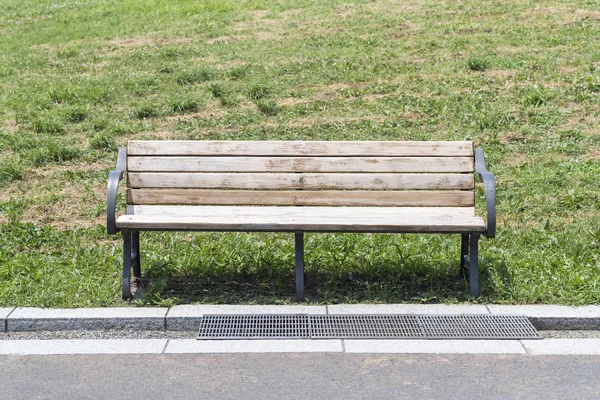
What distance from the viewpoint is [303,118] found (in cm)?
1057

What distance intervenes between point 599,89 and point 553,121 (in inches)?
55.3

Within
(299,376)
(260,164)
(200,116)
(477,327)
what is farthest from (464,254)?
(200,116)

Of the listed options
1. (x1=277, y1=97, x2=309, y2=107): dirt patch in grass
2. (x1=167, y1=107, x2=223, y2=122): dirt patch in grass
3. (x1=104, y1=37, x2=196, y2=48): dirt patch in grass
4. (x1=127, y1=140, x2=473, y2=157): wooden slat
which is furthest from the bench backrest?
(x1=104, y1=37, x2=196, y2=48): dirt patch in grass

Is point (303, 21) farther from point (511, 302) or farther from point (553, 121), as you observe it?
point (511, 302)

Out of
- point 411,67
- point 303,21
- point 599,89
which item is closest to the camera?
point 599,89

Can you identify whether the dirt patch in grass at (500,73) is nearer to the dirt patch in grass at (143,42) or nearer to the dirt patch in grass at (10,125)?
the dirt patch in grass at (143,42)

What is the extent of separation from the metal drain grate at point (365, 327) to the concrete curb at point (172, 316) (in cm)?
7

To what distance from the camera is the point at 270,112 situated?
1078cm

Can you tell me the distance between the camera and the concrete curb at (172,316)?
5.17 meters

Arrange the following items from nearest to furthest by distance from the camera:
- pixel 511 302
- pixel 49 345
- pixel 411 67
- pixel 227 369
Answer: pixel 227 369 < pixel 49 345 < pixel 511 302 < pixel 411 67

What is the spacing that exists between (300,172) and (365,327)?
1339 mm

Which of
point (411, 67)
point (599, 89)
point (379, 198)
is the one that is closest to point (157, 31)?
point (411, 67)

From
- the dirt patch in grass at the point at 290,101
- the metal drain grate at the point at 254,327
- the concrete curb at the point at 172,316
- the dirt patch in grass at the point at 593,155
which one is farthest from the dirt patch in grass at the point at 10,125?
the dirt patch in grass at the point at 593,155

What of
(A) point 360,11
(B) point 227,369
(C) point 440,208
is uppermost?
(A) point 360,11
